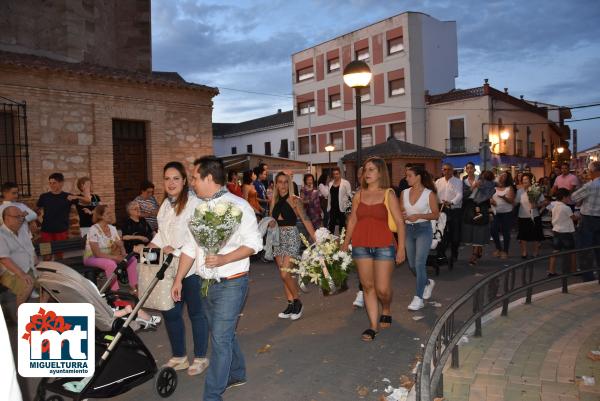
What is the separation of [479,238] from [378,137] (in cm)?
3033

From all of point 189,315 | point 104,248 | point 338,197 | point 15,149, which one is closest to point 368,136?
point 338,197

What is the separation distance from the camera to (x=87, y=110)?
13.5 m

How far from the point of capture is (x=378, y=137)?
39844 mm

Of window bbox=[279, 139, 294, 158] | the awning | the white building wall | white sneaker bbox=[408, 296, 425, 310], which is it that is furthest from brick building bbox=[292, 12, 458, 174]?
white sneaker bbox=[408, 296, 425, 310]

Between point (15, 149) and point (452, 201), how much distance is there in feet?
33.8

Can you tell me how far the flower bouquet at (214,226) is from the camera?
375cm

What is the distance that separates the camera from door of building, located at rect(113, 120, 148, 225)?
14516 millimetres

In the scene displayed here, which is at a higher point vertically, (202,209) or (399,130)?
(399,130)

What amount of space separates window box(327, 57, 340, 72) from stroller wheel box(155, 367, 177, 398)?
4099cm

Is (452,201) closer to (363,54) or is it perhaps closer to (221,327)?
(221,327)

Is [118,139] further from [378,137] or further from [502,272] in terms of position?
[378,137]

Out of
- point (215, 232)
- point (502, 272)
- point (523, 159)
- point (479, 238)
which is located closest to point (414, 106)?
point (523, 159)

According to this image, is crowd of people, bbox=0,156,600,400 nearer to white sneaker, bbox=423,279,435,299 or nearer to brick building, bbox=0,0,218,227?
white sneaker, bbox=423,279,435,299

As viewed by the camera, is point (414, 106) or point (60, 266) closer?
point (60, 266)
